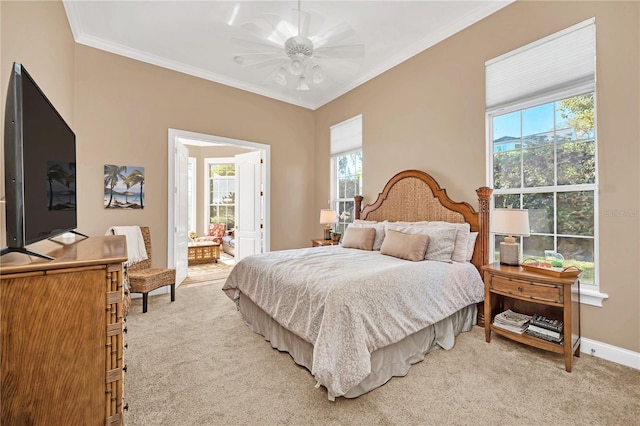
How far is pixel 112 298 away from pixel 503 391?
2343 millimetres

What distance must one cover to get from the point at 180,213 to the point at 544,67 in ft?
16.0

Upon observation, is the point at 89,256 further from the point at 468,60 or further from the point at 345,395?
the point at 468,60

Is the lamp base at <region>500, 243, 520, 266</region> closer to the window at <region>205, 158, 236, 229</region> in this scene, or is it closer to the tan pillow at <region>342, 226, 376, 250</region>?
the tan pillow at <region>342, 226, 376, 250</region>

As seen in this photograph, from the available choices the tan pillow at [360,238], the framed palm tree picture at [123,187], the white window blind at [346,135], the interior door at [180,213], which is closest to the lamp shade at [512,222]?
the tan pillow at [360,238]

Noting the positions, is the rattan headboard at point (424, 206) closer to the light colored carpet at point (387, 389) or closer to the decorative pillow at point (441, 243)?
the decorative pillow at point (441, 243)

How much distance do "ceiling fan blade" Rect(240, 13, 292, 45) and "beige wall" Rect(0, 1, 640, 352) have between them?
146cm

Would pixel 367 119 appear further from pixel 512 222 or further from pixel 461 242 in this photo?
pixel 512 222

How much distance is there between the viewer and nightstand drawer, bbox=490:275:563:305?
6.90 feet

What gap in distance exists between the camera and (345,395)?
1.72 m

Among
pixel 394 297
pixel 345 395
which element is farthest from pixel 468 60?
pixel 345 395

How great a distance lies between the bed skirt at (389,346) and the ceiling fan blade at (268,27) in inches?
98.6

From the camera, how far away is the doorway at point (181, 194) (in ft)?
13.4

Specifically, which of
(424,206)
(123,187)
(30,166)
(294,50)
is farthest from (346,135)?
(30,166)

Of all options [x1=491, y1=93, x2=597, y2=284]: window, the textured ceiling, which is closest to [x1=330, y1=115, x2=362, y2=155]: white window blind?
the textured ceiling
